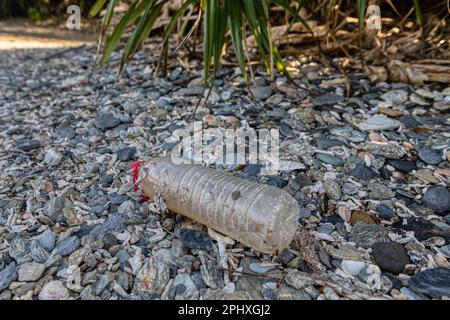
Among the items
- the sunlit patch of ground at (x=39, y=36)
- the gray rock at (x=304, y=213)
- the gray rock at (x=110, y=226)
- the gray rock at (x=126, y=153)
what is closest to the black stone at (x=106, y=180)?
the gray rock at (x=126, y=153)

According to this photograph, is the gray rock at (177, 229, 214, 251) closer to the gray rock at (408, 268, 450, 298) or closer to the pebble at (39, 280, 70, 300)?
the pebble at (39, 280, 70, 300)

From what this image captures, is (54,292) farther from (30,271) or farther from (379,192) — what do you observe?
(379,192)

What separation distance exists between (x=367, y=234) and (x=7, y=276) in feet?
3.72

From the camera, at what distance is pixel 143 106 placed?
2.30m

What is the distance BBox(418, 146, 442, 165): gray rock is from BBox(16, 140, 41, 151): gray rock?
5.94 feet

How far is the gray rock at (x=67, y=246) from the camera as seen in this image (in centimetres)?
125

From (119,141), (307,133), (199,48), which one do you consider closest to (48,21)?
(199,48)

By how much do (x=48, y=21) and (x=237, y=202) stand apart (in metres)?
6.75

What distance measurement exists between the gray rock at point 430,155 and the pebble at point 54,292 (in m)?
1.48

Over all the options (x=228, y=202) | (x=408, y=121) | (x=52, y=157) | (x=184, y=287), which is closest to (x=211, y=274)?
(x=184, y=287)

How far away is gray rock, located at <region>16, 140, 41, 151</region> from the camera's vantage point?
1918 mm

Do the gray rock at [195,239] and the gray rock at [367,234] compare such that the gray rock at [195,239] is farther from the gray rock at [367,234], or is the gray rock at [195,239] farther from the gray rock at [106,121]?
the gray rock at [106,121]

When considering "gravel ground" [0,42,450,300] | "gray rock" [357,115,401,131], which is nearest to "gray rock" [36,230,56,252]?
"gravel ground" [0,42,450,300]
